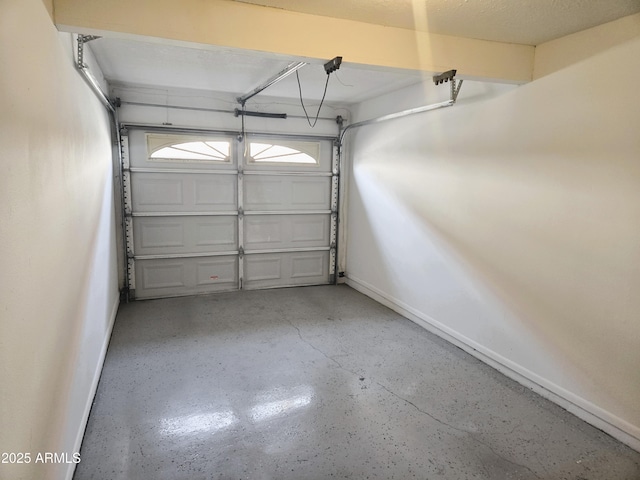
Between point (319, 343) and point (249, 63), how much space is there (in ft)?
8.34

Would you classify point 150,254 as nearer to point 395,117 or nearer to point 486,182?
point 395,117

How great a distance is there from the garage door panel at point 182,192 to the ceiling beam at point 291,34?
282cm

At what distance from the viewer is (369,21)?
7.20 feet

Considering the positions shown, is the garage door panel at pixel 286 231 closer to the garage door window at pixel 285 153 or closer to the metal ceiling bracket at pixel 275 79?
the garage door window at pixel 285 153

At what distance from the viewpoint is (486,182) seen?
3.00m

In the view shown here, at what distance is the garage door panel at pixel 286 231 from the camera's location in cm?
502

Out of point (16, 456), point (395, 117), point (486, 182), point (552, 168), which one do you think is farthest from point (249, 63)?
point (16, 456)

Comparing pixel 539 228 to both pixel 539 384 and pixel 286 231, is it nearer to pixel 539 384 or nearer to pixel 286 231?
pixel 539 384

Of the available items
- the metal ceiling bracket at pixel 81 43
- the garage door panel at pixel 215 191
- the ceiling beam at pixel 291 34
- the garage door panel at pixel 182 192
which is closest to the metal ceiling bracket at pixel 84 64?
the metal ceiling bracket at pixel 81 43

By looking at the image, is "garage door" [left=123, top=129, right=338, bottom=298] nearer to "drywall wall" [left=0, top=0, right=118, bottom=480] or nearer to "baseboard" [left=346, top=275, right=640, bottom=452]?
"baseboard" [left=346, top=275, right=640, bottom=452]

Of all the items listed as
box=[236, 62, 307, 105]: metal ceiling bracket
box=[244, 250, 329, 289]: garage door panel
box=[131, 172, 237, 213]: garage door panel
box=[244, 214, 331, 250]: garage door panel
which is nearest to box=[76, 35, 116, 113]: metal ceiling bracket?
box=[236, 62, 307, 105]: metal ceiling bracket

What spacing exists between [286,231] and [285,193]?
52 centimetres

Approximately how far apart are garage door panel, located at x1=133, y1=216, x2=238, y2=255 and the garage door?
11mm

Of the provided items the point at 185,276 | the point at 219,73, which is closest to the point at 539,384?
the point at 219,73
